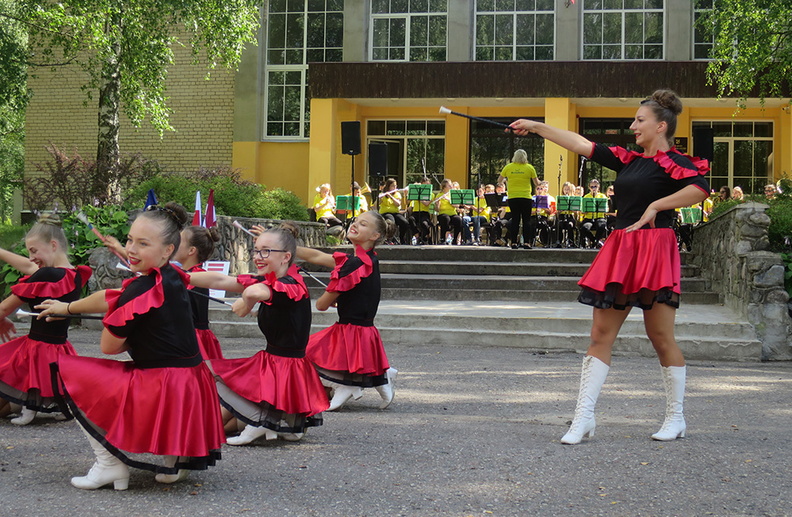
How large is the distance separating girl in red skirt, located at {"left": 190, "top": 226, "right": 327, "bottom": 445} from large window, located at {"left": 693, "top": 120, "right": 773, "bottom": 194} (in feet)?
74.9

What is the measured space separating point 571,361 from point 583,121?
17835 mm

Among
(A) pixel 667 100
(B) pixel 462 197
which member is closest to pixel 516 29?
(B) pixel 462 197

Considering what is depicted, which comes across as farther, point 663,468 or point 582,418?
point 582,418

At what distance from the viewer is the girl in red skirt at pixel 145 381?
4.23 metres

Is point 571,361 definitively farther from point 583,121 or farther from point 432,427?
point 583,121

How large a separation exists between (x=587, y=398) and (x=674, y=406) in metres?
0.57

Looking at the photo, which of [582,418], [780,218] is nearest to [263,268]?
[582,418]

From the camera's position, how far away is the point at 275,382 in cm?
530

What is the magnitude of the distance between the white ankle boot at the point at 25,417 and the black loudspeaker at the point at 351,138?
13.1 m

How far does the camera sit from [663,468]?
490 centimetres

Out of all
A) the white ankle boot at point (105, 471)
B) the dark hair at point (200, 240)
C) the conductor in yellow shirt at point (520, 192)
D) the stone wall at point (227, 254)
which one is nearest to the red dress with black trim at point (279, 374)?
the dark hair at point (200, 240)

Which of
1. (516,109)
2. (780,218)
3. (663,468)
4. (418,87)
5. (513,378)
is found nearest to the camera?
(663,468)

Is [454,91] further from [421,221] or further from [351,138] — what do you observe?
[351,138]

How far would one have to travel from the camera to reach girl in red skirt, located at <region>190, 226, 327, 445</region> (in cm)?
520
